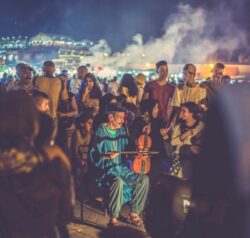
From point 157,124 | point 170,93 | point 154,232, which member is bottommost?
point 154,232

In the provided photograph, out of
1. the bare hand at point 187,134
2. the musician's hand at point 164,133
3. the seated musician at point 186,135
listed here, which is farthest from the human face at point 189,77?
the bare hand at point 187,134

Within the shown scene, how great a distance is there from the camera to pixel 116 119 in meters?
5.85

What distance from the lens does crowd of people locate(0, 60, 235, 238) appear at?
3.14m

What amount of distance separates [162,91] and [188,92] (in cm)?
55

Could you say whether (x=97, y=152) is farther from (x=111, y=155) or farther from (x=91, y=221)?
(x=91, y=221)

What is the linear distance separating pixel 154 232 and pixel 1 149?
2857 millimetres

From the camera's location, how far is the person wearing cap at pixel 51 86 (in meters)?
7.22

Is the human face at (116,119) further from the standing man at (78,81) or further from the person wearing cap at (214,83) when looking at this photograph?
the standing man at (78,81)

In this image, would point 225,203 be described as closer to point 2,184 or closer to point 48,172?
point 48,172

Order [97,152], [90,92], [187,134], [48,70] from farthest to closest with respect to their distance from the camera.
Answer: [90,92], [48,70], [187,134], [97,152]

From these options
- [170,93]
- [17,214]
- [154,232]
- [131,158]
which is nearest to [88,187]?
[131,158]

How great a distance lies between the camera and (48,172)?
318cm

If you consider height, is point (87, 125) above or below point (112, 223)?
above

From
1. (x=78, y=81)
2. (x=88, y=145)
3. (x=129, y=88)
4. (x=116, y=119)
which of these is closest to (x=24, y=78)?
(x=88, y=145)
